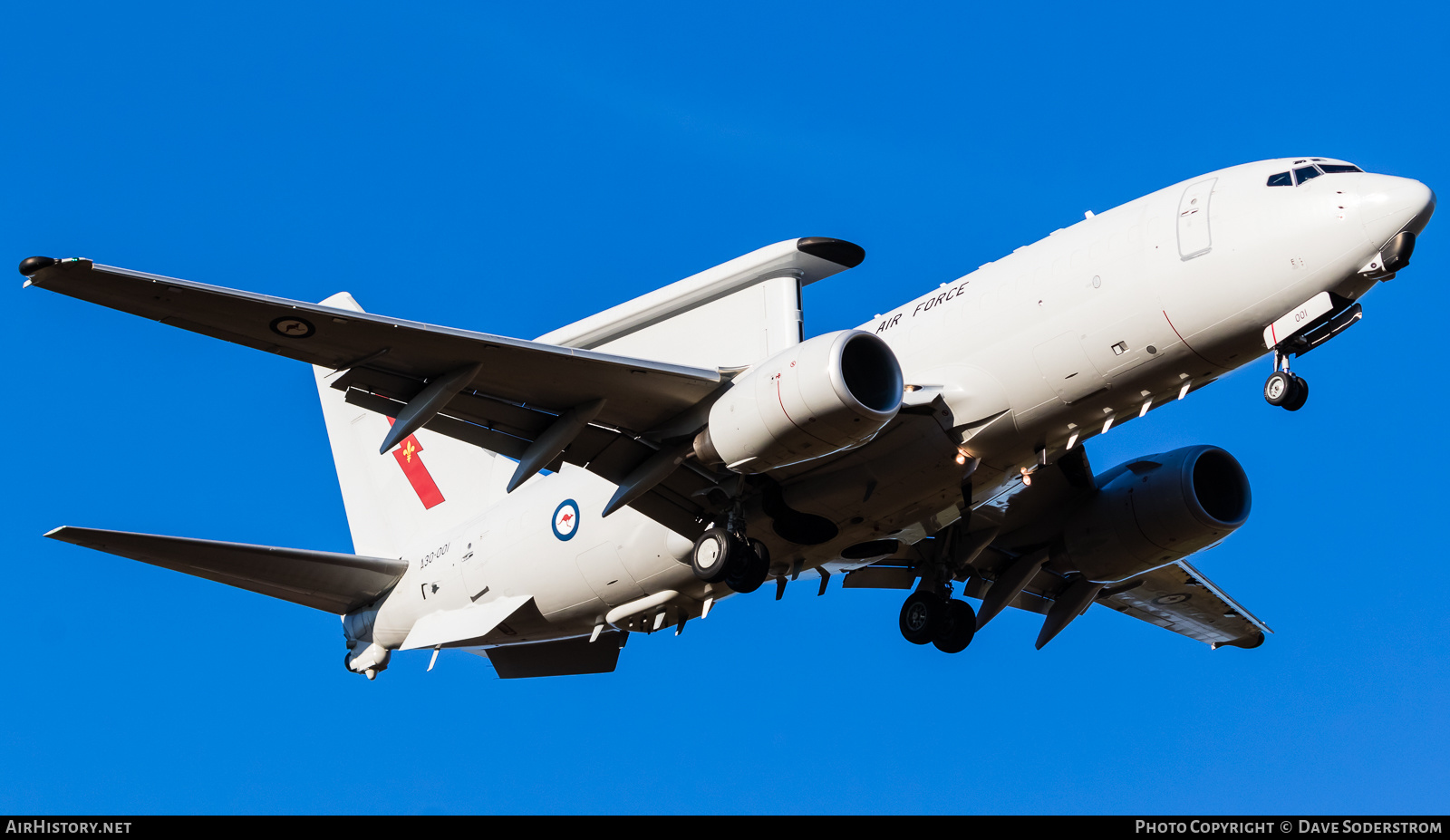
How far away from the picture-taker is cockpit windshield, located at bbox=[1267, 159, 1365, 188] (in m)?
17.6

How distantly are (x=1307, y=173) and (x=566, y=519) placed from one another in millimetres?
11925

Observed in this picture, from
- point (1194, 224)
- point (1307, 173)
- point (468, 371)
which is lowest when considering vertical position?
point (468, 371)

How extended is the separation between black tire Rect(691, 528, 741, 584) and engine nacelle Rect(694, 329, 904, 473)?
→ 1.63m

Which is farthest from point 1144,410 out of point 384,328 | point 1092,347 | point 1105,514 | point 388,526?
point 388,526

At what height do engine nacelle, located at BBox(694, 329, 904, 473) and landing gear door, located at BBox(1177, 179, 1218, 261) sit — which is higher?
landing gear door, located at BBox(1177, 179, 1218, 261)

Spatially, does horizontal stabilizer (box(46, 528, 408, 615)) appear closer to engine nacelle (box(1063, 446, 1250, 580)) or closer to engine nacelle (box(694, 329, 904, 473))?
engine nacelle (box(694, 329, 904, 473))

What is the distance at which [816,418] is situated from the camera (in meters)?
18.1

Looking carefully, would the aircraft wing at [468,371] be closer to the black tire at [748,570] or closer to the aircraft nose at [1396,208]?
the black tire at [748,570]

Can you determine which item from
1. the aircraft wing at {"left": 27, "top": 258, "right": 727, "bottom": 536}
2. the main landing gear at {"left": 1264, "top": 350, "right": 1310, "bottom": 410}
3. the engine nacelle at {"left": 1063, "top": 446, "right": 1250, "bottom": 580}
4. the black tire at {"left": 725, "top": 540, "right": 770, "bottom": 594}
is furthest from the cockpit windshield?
the black tire at {"left": 725, "top": 540, "right": 770, "bottom": 594}

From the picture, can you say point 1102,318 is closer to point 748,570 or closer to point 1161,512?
point 1161,512

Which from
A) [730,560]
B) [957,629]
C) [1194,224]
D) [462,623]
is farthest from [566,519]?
[1194,224]

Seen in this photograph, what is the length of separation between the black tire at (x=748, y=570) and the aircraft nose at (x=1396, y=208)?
9178 mm

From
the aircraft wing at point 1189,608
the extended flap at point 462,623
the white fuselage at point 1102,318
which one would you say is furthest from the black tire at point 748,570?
the aircraft wing at point 1189,608

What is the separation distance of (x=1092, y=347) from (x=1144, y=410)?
1398mm
